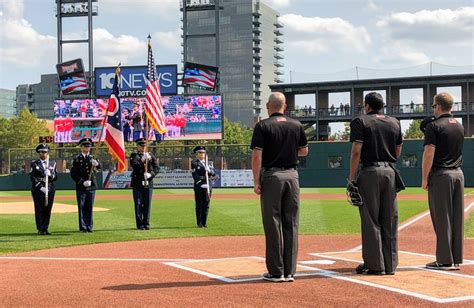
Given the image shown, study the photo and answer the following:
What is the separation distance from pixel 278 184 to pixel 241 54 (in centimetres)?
15628

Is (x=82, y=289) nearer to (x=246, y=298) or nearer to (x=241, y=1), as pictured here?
(x=246, y=298)

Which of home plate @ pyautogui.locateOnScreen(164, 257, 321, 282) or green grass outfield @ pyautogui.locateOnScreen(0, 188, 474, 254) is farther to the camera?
green grass outfield @ pyautogui.locateOnScreen(0, 188, 474, 254)

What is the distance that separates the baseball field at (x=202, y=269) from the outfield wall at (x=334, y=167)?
2617cm

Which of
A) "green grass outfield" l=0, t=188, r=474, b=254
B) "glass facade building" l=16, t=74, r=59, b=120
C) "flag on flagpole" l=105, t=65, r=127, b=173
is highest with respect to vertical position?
"glass facade building" l=16, t=74, r=59, b=120

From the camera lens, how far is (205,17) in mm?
166125

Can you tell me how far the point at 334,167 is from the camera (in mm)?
41906

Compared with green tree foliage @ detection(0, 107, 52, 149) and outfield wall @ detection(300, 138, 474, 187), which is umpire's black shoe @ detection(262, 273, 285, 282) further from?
green tree foliage @ detection(0, 107, 52, 149)

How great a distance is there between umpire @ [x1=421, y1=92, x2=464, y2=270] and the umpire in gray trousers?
1747 mm

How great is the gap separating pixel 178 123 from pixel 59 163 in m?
10.7

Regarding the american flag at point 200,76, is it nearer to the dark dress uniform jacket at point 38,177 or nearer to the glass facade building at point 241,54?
the dark dress uniform jacket at point 38,177

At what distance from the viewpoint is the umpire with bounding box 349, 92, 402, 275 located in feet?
23.6

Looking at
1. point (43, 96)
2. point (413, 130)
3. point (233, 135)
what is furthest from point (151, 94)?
point (43, 96)

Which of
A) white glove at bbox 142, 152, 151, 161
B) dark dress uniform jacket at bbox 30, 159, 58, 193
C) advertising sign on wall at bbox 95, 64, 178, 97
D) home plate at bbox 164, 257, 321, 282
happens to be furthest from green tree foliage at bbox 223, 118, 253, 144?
home plate at bbox 164, 257, 321, 282

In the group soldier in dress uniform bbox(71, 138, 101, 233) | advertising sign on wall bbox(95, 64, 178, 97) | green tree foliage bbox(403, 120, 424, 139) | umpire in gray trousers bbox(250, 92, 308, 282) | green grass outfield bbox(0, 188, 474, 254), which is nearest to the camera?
umpire in gray trousers bbox(250, 92, 308, 282)
